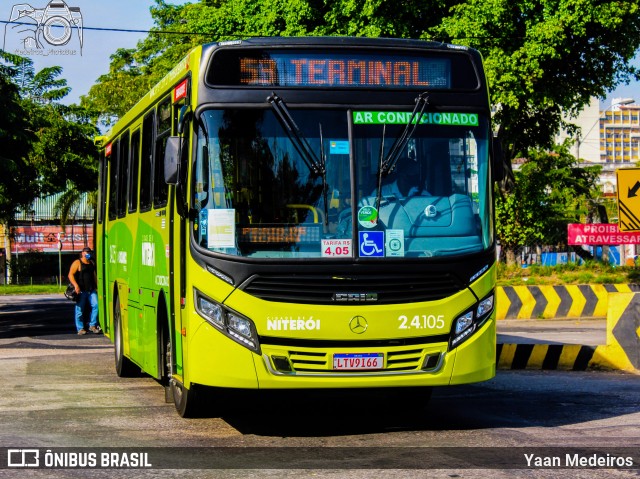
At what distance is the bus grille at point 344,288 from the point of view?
934cm

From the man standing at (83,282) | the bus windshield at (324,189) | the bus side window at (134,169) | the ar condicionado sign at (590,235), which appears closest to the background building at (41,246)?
the ar condicionado sign at (590,235)

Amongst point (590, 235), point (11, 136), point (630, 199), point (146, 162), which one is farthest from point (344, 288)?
point (590, 235)

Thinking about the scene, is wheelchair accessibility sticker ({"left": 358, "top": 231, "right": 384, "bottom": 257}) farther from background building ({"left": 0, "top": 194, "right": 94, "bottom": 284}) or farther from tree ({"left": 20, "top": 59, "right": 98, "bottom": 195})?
background building ({"left": 0, "top": 194, "right": 94, "bottom": 284})

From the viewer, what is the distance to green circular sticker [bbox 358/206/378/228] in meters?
9.53

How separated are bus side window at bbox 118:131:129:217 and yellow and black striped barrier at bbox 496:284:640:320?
509 inches

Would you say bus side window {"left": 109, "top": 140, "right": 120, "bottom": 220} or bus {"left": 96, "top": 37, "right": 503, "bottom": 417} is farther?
bus side window {"left": 109, "top": 140, "right": 120, "bottom": 220}

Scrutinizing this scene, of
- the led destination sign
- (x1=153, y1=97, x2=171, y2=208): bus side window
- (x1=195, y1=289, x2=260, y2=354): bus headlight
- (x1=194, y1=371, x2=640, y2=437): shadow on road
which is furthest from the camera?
(x1=153, y1=97, x2=171, y2=208): bus side window

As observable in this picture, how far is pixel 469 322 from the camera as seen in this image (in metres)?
9.74

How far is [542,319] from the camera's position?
26406 millimetres

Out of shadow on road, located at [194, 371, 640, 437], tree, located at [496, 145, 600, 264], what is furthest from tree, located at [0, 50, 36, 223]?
shadow on road, located at [194, 371, 640, 437]

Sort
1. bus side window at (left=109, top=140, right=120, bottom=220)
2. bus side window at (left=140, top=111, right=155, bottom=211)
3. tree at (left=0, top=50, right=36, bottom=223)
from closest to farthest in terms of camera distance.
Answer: bus side window at (left=140, top=111, right=155, bottom=211) → bus side window at (left=109, top=140, right=120, bottom=220) → tree at (left=0, top=50, right=36, bottom=223)

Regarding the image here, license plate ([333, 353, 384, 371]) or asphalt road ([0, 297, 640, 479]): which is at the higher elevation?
license plate ([333, 353, 384, 371])

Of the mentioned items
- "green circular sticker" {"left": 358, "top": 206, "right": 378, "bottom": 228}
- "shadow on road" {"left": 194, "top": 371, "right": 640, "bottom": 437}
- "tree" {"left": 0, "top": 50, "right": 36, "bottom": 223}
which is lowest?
"shadow on road" {"left": 194, "top": 371, "right": 640, "bottom": 437}

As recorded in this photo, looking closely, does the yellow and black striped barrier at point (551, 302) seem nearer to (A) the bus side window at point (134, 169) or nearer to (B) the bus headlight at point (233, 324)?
(A) the bus side window at point (134, 169)
